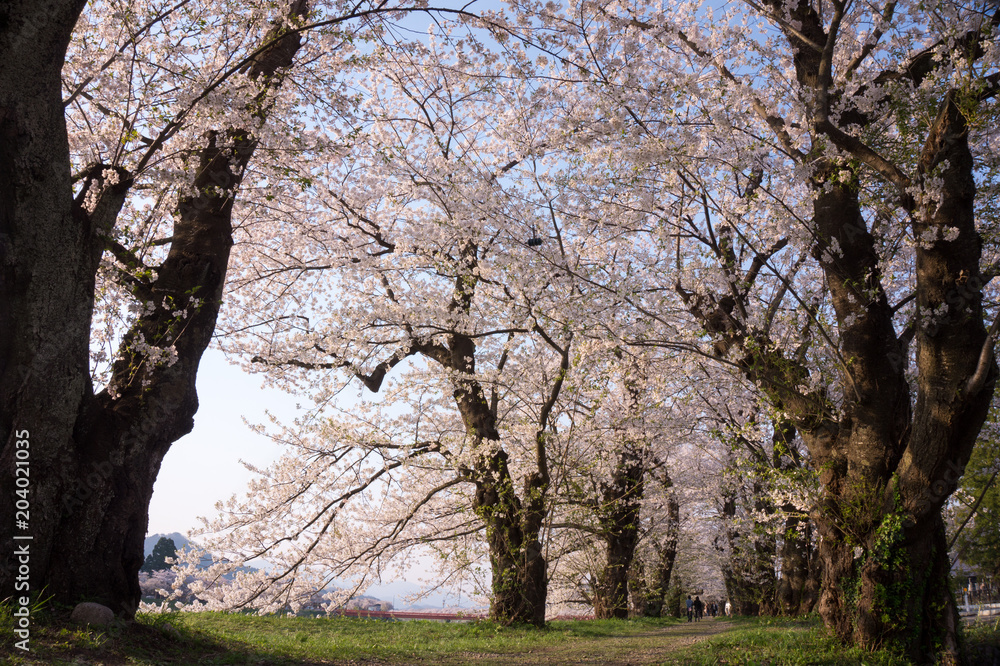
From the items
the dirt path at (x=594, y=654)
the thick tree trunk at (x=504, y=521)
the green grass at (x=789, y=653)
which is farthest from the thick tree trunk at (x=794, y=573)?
the green grass at (x=789, y=653)

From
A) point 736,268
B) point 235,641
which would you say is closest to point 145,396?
point 235,641

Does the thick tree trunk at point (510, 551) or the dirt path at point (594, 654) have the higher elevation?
the thick tree trunk at point (510, 551)

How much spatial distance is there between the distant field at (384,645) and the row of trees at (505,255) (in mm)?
501

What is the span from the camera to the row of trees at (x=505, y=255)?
16.4 ft

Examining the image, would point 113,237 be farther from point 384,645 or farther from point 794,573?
point 794,573

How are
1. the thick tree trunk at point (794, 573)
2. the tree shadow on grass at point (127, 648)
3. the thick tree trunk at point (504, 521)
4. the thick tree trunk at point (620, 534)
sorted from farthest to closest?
the thick tree trunk at point (794, 573), the thick tree trunk at point (620, 534), the thick tree trunk at point (504, 521), the tree shadow on grass at point (127, 648)

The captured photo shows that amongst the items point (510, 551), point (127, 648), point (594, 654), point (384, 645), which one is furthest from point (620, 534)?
point (127, 648)

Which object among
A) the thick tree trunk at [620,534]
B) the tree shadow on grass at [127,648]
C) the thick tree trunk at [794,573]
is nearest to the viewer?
the tree shadow on grass at [127,648]

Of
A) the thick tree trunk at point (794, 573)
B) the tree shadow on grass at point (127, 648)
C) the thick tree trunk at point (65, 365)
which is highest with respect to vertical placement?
the thick tree trunk at point (65, 365)

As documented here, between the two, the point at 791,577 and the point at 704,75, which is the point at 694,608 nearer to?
the point at 791,577

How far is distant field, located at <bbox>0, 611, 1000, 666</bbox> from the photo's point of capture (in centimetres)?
438

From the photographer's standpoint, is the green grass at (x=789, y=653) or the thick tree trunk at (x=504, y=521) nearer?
the green grass at (x=789, y=653)

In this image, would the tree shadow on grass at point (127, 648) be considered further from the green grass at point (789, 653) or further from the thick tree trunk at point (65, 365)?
the green grass at point (789, 653)

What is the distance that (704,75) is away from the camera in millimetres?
8930
